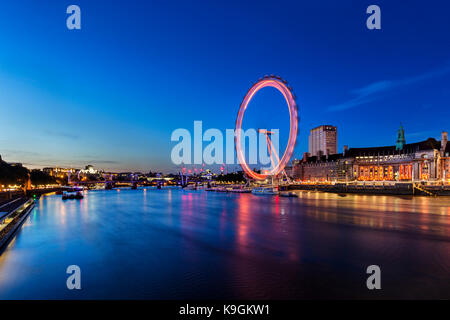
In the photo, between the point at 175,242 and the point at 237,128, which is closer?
the point at 175,242

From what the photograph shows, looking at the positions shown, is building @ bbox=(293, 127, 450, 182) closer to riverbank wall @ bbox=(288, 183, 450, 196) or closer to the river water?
riverbank wall @ bbox=(288, 183, 450, 196)

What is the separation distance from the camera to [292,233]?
2314 cm

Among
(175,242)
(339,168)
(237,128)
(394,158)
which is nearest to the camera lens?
(175,242)

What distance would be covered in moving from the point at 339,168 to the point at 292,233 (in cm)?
13200

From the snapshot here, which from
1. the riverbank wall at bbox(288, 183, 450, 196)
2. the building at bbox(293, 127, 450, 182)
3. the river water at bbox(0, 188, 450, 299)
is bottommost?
the riverbank wall at bbox(288, 183, 450, 196)

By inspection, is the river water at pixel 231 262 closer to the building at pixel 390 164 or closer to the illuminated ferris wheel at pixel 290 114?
the illuminated ferris wheel at pixel 290 114

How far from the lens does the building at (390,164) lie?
9906cm

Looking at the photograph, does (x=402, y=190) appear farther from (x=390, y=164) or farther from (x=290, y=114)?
(x=390, y=164)

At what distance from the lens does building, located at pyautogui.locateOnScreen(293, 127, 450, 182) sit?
9906 centimetres

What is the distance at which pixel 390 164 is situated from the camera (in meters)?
122

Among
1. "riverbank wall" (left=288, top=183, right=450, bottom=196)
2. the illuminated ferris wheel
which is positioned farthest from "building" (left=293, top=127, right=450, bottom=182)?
the illuminated ferris wheel

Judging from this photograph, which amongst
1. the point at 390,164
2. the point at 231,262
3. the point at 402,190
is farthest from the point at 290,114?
the point at 390,164

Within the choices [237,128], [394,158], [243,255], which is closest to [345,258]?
[243,255]
